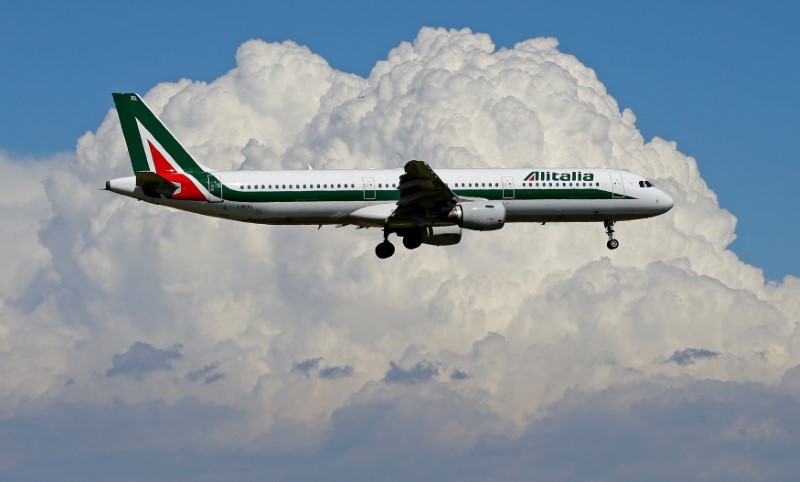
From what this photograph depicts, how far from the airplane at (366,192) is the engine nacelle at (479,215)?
0.06m

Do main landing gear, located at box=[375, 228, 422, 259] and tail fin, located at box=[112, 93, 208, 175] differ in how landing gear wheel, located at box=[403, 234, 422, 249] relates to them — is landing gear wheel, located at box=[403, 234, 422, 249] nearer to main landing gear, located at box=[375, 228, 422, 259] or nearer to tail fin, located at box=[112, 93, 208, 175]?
main landing gear, located at box=[375, 228, 422, 259]

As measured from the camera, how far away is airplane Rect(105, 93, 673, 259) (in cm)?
9012

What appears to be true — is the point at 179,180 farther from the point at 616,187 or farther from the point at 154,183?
the point at 616,187

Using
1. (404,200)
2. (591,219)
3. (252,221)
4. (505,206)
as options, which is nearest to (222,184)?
(252,221)

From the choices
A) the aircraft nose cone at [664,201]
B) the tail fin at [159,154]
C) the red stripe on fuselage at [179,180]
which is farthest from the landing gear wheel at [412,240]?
the aircraft nose cone at [664,201]

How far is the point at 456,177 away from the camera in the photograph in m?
92.6

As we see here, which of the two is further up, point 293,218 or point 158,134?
point 158,134

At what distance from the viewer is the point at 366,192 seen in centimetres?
9131

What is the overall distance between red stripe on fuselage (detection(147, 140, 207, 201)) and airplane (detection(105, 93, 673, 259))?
0.21ft

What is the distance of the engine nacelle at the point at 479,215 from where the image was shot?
89.1 meters

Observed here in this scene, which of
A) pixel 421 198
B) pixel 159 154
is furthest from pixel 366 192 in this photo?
pixel 159 154

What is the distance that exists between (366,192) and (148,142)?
1491 cm

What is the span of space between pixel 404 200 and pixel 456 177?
4311 mm

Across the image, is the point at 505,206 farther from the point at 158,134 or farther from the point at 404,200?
the point at 158,134
